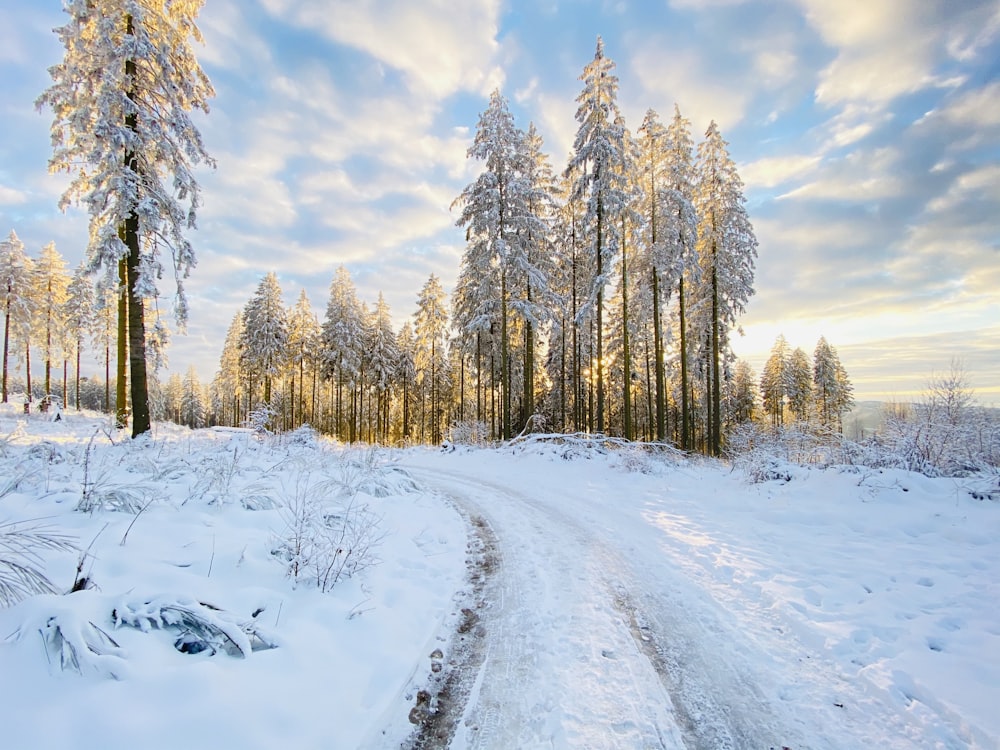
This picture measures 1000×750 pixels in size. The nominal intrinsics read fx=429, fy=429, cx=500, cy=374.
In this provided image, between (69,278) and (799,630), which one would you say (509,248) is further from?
(69,278)

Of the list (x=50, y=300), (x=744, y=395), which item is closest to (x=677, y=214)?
(x=744, y=395)

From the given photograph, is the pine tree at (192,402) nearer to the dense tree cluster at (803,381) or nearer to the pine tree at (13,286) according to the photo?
the pine tree at (13,286)

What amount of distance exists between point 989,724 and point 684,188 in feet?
74.4

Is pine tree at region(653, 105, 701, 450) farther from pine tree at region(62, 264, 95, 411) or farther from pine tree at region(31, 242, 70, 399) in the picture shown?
pine tree at region(31, 242, 70, 399)

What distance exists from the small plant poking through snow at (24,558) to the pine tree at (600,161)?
19.2 metres

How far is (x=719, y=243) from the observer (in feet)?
75.3

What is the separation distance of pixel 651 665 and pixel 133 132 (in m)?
15.4

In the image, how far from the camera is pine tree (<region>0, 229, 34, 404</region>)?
30.7 metres

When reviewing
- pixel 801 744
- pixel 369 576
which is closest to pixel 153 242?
pixel 369 576

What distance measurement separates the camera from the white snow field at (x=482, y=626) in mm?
2592

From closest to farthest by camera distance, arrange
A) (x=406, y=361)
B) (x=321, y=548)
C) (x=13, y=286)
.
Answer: (x=321, y=548) < (x=13, y=286) < (x=406, y=361)

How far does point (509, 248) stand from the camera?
21750 millimetres

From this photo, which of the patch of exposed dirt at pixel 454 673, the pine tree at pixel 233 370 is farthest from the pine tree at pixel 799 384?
the pine tree at pixel 233 370

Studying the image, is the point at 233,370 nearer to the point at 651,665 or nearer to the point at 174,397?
the point at 174,397
